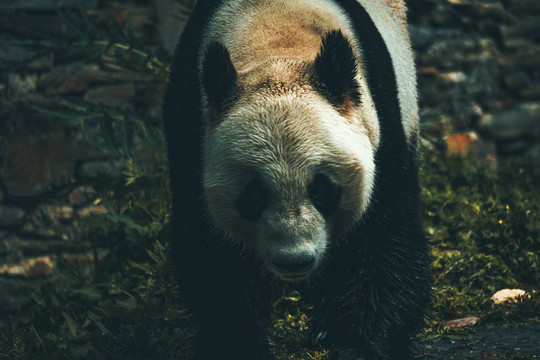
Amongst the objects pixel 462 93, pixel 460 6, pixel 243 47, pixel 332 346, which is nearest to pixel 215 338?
pixel 332 346

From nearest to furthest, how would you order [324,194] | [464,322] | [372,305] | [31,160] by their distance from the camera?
[324,194] < [372,305] < [464,322] < [31,160]

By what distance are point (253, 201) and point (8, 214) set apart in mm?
3539

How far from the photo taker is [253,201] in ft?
7.57

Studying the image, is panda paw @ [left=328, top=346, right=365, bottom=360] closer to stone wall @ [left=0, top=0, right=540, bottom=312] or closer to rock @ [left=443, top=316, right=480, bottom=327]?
rock @ [left=443, top=316, right=480, bottom=327]

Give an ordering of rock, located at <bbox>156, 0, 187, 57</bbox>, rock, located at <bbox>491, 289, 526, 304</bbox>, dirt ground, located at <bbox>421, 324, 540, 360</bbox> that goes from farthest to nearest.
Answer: rock, located at <bbox>156, 0, 187, 57</bbox> < rock, located at <bbox>491, 289, 526, 304</bbox> < dirt ground, located at <bbox>421, 324, 540, 360</bbox>

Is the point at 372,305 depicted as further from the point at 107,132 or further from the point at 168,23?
the point at 168,23

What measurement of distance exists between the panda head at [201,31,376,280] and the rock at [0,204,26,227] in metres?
3.29

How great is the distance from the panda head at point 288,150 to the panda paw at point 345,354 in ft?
1.47

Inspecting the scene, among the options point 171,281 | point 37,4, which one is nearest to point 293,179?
point 171,281

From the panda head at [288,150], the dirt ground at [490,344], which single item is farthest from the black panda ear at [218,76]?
the dirt ground at [490,344]

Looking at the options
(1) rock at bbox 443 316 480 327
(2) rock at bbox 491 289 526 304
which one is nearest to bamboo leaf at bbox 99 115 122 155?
(1) rock at bbox 443 316 480 327

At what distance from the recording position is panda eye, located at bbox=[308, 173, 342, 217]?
2.26 m

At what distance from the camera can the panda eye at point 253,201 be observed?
2273mm

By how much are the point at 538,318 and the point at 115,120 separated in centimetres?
285
